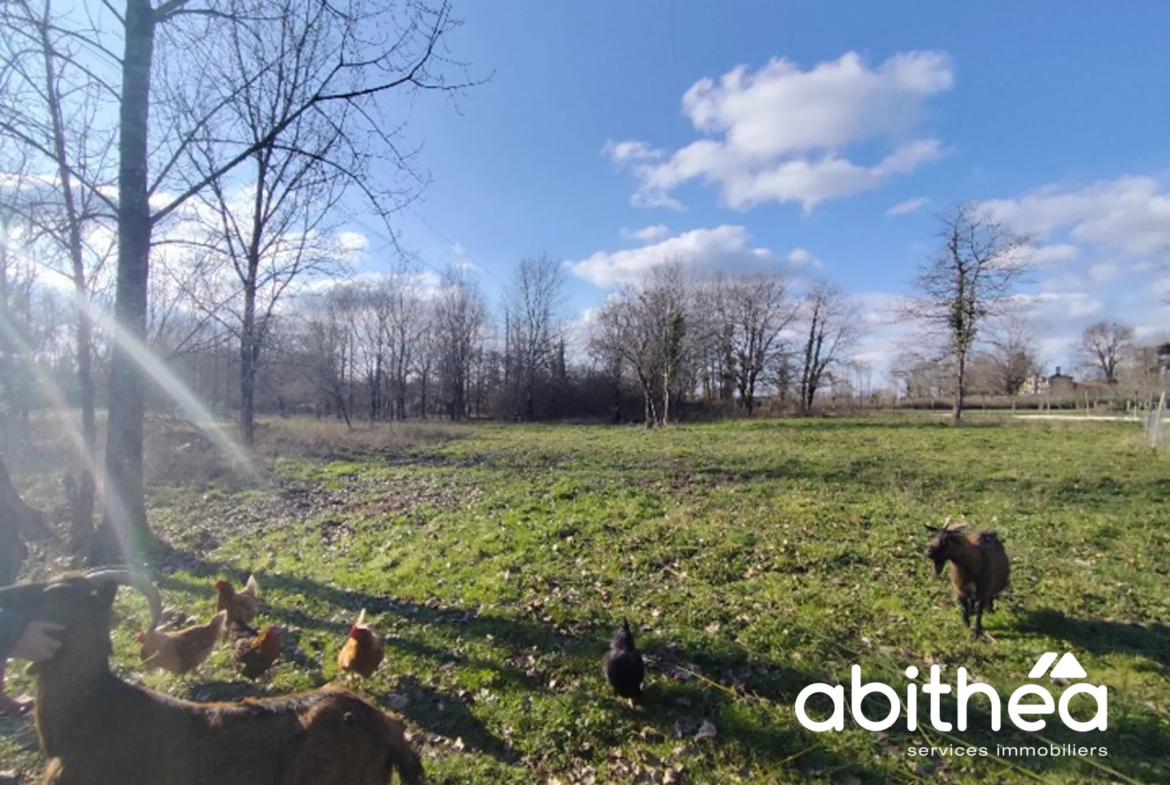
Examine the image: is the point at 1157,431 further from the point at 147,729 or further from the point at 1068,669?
the point at 147,729

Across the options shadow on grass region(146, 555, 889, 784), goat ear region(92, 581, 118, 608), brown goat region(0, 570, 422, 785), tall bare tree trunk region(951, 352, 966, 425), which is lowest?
shadow on grass region(146, 555, 889, 784)

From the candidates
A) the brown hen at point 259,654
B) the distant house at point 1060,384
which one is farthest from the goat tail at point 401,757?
the distant house at point 1060,384

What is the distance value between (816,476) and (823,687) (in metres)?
10.3

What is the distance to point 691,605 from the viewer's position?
22.6 feet

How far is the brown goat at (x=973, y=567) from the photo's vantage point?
6215 mm

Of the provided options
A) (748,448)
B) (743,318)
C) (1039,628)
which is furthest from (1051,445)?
(743,318)

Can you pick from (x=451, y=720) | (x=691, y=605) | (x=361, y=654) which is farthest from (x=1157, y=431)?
(x=361, y=654)

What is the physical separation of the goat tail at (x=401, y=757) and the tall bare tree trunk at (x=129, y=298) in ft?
26.8

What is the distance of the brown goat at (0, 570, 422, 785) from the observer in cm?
296

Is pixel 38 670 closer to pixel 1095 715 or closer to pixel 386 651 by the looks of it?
pixel 386 651

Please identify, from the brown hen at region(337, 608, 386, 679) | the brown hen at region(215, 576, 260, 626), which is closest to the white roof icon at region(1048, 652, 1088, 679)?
the brown hen at region(337, 608, 386, 679)

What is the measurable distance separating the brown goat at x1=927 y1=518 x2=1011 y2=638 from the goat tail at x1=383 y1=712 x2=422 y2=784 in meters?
5.89

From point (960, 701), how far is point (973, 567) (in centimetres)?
187

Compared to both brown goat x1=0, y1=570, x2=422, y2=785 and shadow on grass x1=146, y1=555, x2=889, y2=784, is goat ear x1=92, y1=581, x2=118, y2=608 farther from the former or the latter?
shadow on grass x1=146, y1=555, x2=889, y2=784
